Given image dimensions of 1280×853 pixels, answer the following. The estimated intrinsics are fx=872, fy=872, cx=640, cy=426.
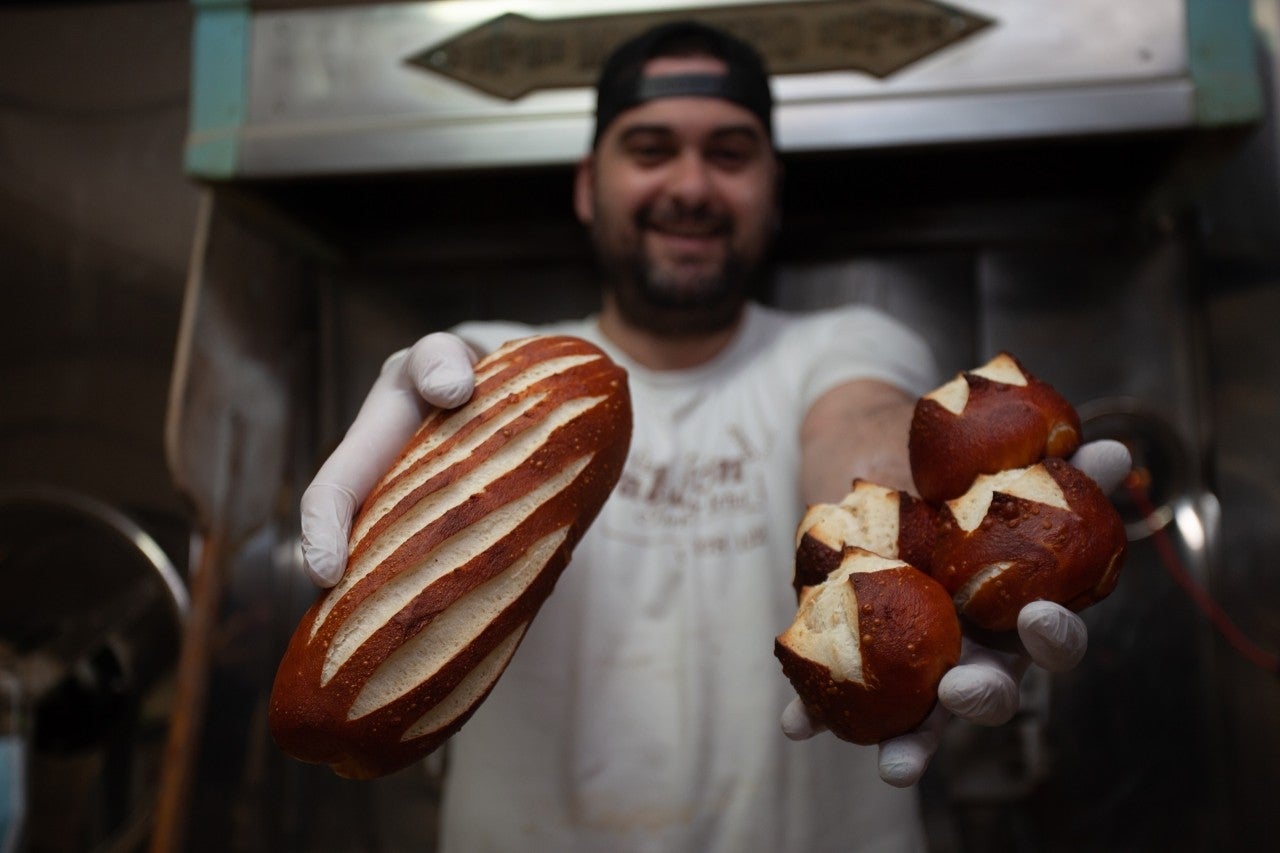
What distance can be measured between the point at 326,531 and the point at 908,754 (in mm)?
516

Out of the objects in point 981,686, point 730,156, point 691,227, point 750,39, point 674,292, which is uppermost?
point 750,39

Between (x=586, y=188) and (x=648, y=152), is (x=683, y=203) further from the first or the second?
(x=586, y=188)

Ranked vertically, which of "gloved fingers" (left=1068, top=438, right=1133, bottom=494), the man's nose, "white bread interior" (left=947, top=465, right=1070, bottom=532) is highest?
the man's nose

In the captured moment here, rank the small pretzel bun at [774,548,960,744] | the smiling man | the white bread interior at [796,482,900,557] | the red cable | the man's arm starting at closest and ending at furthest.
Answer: the small pretzel bun at [774,548,960,744] → the white bread interior at [796,482,900,557] → the man's arm → the smiling man → the red cable

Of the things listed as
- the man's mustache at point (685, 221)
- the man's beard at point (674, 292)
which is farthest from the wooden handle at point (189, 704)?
the man's mustache at point (685, 221)

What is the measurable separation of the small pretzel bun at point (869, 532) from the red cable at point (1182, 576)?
1.18m

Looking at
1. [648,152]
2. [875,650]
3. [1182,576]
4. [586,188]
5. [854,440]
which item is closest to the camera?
[875,650]

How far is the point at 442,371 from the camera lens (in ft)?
2.71

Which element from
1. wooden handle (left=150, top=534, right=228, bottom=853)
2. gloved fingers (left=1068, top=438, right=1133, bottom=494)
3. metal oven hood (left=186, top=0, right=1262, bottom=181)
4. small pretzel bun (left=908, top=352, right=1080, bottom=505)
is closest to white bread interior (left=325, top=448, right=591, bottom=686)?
small pretzel bun (left=908, top=352, right=1080, bottom=505)

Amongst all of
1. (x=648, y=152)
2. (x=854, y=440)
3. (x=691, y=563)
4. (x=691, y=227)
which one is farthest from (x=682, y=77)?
(x=691, y=563)

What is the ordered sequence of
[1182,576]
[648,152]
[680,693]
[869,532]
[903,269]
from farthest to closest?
[903,269], [1182,576], [648,152], [680,693], [869,532]

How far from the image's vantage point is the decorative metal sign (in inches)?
58.2

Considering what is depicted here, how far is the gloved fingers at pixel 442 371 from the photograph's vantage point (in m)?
0.82

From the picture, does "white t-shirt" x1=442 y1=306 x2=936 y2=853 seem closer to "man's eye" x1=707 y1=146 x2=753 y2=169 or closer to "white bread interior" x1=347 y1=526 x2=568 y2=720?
"man's eye" x1=707 y1=146 x2=753 y2=169
